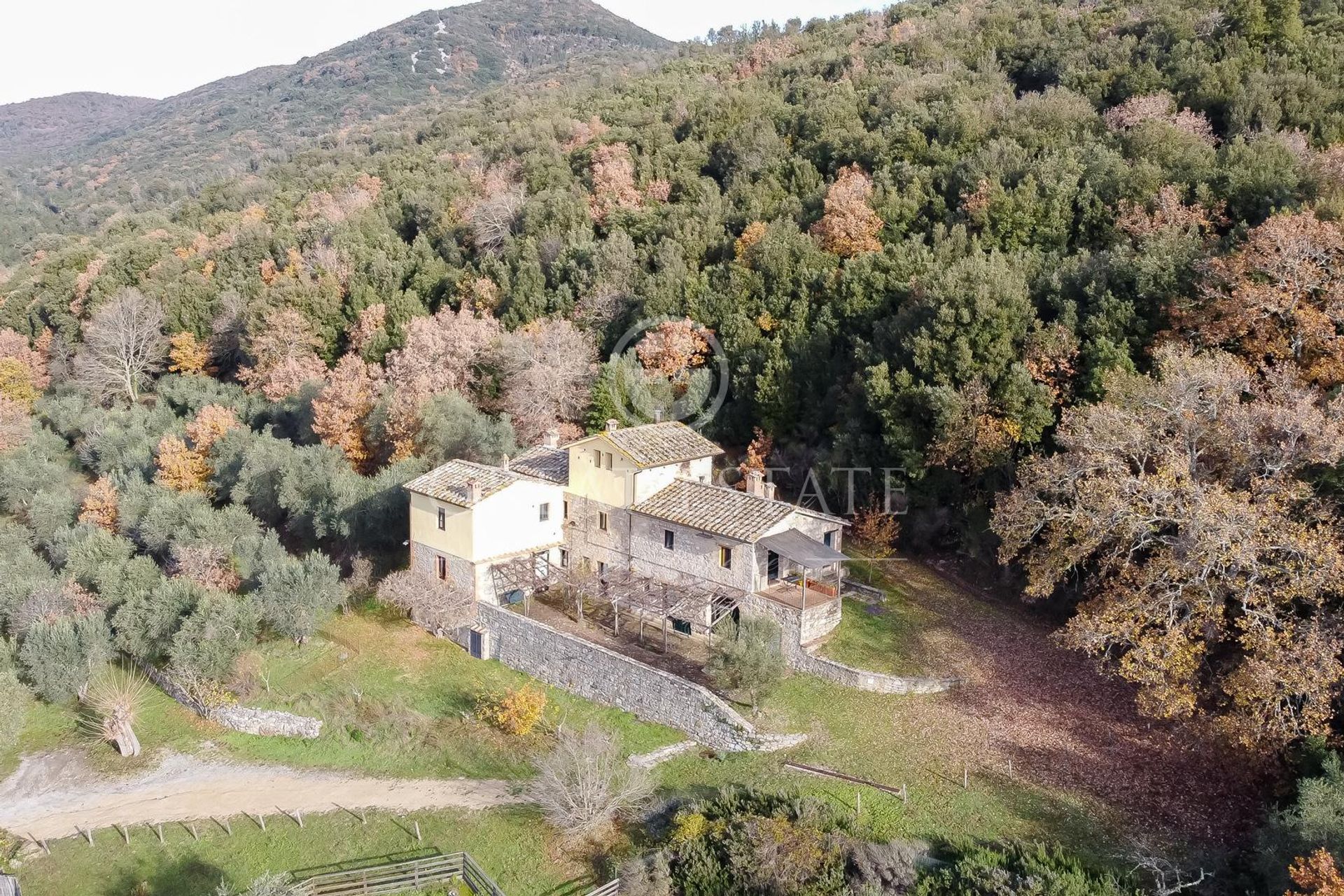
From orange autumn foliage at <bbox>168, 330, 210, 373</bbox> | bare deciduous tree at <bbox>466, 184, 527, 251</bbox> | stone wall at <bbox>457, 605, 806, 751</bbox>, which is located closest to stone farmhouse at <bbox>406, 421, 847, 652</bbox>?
stone wall at <bbox>457, 605, 806, 751</bbox>

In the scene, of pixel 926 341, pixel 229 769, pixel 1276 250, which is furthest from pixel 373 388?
pixel 1276 250

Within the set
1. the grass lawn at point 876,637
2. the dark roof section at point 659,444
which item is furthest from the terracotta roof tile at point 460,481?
the grass lawn at point 876,637

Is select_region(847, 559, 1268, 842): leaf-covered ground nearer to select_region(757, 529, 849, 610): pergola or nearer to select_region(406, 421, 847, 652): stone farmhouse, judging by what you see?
select_region(757, 529, 849, 610): pergola

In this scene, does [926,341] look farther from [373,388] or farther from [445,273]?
[445,273]

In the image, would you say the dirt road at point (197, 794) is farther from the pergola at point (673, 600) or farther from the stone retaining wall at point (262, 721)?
the pergola at point (673, 600)

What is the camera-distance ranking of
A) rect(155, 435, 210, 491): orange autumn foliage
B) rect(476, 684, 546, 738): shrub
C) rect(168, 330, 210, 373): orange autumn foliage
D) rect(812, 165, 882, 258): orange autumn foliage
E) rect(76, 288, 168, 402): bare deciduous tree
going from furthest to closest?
1. rect(168, 330, 210, 373): orange autumn foliage
2. rect(76, 288, 168, 402): bare deciduous tree
3. rect(812, 165, 882, 258): orange autumn foliage
4. rect(155, 435, 210, 491): orange autumn foliage
5. rect(476, 684, 546, 738): shrub

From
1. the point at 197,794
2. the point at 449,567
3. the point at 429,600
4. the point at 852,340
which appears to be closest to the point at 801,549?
the point at 449,567

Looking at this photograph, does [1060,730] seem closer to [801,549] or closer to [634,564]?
[801,549]
